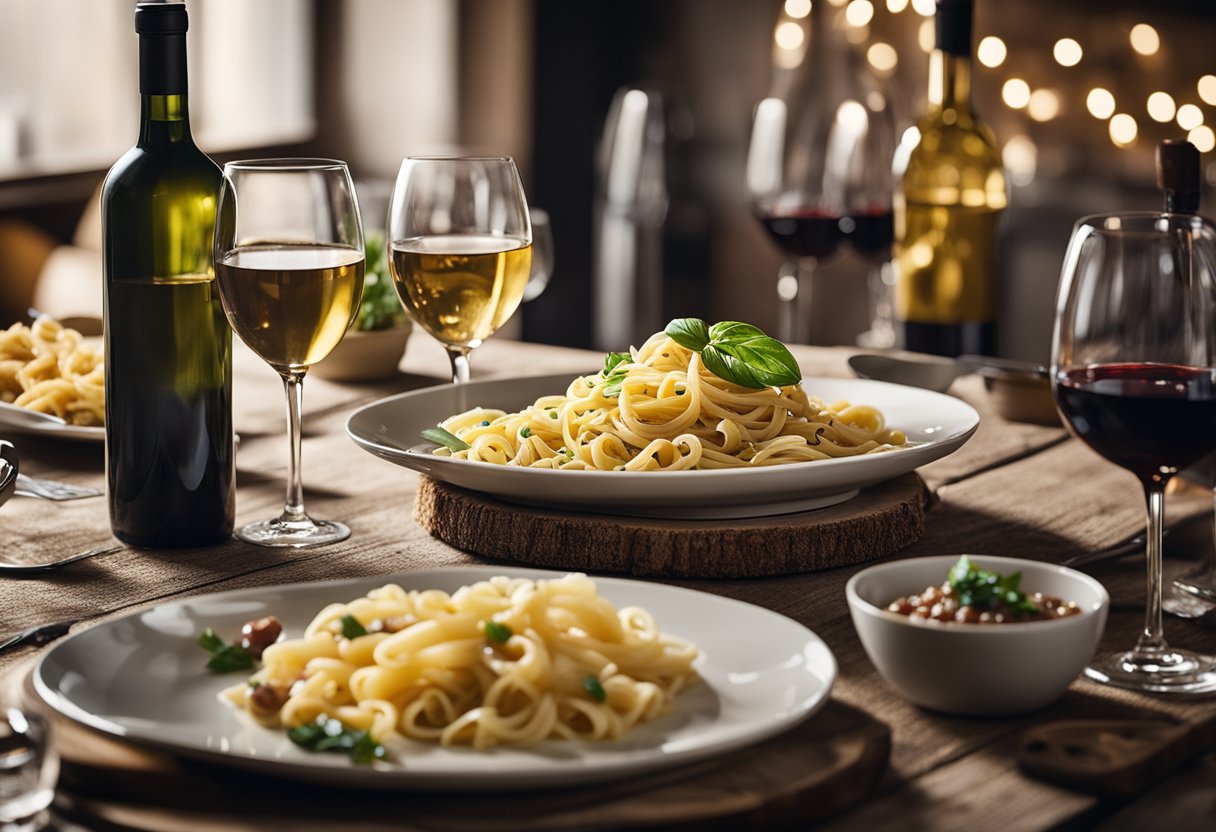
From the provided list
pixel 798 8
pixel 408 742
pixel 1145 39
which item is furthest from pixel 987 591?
pixel 798 8

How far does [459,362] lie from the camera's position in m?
1.72

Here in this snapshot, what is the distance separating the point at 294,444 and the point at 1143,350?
805 millimetres

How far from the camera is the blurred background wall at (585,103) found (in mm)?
4477

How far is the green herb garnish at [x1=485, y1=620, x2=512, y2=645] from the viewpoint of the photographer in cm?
93

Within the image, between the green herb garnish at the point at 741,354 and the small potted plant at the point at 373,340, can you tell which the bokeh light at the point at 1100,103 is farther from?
the green herb garnish at the point at 741,354

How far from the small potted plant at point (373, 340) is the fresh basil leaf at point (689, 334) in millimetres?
790

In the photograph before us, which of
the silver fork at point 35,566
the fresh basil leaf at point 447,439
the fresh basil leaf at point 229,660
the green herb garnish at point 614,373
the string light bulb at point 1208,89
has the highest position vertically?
the string light bulb at point 1208,89

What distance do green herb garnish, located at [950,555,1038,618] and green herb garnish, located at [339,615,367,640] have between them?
0.42 m

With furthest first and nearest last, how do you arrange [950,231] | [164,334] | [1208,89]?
1. [1208,89]
2. [950,231]
3. [164,334]

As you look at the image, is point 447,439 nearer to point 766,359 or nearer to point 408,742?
point 766,359

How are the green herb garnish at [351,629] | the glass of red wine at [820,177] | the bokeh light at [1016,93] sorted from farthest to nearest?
the bokeh light at [1016,93] < the glass of red wine at [820,177] < the green herb garnish at [351,629]

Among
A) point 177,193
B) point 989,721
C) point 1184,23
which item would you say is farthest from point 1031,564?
point 1184,23

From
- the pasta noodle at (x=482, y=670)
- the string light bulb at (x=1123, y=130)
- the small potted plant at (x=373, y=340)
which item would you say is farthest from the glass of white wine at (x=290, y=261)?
the string light bulb at (x=1123, y=130)

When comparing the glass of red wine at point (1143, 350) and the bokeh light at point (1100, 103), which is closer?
the glass of red wine at point (1143, 350)
